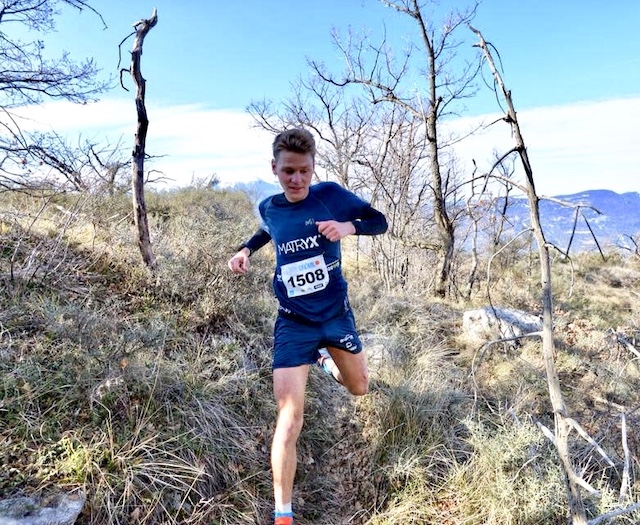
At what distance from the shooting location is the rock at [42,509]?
88.8 inches

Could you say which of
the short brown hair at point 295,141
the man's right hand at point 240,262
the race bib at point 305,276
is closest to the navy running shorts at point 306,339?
the race bib at point 305,276

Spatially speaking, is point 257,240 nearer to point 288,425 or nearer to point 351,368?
point 351,368

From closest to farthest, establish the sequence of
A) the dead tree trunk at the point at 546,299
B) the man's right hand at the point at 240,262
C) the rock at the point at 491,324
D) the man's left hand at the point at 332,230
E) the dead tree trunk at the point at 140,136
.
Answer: the dead tree trunk at the point at 546,299 < the man's left hand at the point at 332,230 < the man's right hand at the point at 240,262 < the dead tree trunk at the point at 140,136 < the rock at the point at 491,324

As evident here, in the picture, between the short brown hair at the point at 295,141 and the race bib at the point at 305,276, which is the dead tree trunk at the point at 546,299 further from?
the race bib at the point at 305,276

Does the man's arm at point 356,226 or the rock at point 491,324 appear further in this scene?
the rock at point 491,324

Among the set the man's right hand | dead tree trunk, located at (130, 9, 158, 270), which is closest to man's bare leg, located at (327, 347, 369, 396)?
the man's right hand

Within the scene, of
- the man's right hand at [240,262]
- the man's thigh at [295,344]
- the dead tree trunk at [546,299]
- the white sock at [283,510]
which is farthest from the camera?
the man's right hand at [240,262]

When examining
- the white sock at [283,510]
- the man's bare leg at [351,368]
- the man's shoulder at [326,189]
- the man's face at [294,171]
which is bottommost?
the white sock at [283,510]

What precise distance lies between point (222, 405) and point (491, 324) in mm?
3410

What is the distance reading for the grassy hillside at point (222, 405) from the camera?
2.71 metres

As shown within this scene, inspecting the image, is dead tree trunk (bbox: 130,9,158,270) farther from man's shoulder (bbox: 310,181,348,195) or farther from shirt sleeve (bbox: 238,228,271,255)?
man's shoulder (bbox: 310,181,348,195)

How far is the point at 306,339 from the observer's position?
282cm

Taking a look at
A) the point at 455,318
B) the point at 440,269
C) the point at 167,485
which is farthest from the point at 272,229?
the point at 440,269

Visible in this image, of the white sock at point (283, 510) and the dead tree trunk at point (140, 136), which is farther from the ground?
the dead tree trunk at point (140, 136)
